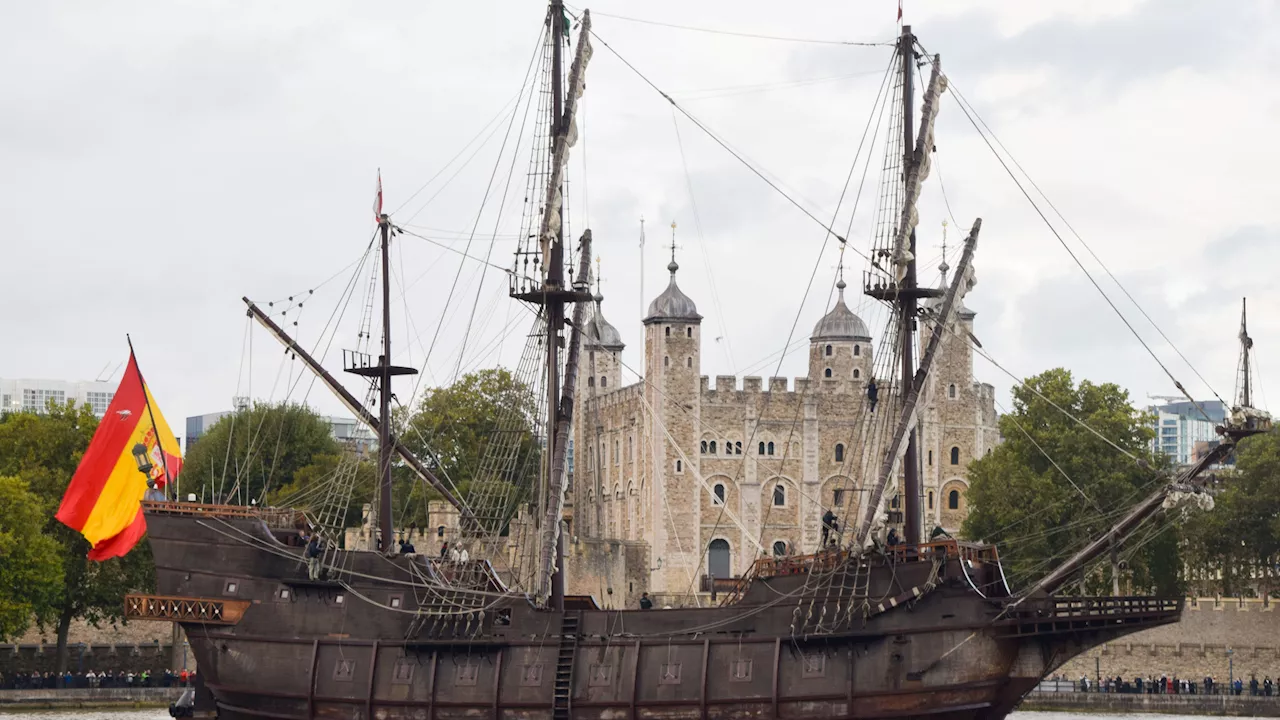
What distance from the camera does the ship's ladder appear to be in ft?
144

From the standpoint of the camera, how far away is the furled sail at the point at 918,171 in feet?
151

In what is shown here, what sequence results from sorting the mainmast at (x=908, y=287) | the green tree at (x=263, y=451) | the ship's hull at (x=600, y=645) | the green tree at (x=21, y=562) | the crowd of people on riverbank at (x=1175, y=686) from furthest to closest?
1. the green tree at (x=263, y=451)
2. the crowd of people on riverbank at (x=1175, y=686)
3. the green tree at (x=21, y=562)
4. the mainmast at (x=908, y=287)
5. the ship's hull at (x=600, y=645)

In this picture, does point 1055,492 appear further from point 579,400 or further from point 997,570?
point 997,570

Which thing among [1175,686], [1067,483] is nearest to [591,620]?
[1175,686]

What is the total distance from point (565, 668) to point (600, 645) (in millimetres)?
892

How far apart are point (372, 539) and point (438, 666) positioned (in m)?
10.2

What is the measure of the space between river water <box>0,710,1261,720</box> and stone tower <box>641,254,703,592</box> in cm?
3107

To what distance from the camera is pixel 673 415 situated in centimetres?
9219

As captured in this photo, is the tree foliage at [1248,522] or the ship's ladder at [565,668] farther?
the tree foliage at [1248,522]

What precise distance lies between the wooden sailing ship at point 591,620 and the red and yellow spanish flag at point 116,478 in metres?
4.57

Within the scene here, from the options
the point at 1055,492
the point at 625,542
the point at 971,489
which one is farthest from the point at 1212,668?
the point at 625,542

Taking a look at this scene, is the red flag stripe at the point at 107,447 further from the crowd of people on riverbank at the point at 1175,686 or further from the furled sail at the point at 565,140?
the crowd of people on riverbank at the point at 1175,686

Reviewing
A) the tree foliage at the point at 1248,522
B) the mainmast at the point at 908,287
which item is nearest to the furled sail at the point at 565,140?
the mainmast at the point at 908,287

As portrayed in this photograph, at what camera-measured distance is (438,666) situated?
147ft
